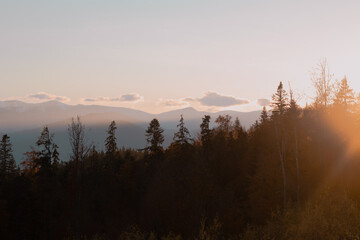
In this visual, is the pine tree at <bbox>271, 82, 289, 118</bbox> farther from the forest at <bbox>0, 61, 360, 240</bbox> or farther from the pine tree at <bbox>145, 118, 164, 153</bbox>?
the pine tree at <bbox>145, 118, 164, 153</bbox>

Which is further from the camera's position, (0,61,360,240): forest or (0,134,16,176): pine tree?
(0,134,16,176): pine tree

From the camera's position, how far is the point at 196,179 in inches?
2039

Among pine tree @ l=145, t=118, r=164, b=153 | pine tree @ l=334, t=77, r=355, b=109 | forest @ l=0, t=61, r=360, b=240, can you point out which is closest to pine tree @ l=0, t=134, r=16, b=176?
forest @ l=0, t=61, r=360, b=240

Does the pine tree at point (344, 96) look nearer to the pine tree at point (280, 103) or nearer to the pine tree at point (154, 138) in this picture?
the pine tree at point (280, 103)

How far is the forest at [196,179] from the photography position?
4028cm

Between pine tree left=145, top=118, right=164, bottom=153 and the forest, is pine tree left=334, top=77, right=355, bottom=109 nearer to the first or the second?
the forest

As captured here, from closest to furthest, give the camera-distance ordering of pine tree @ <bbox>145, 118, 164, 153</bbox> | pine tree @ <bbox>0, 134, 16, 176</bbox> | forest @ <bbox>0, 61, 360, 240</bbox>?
forest @ <bbox>0, 61, 360, 240</bbox>
pine tree @ <bbox>0, 134, 16, 176</bbox>
pine tree @ <bbox>145, 118, 164, 153</bbox>

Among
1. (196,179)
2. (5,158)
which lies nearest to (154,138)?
A: (196,179)

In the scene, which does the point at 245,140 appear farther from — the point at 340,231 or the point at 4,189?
the point at 340,231

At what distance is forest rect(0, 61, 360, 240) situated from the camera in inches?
1586

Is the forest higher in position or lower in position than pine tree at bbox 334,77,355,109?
lower

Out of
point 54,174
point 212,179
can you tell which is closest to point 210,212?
point 212,179

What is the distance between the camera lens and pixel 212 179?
178 feet

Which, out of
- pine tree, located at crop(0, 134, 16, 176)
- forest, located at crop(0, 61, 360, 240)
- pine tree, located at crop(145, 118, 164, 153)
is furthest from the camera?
pine tree, located at crop(145, 118, 164, 153)
